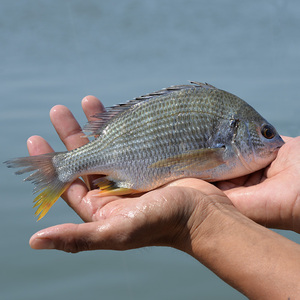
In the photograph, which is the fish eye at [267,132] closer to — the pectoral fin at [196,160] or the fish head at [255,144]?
the fish head at [255,144]

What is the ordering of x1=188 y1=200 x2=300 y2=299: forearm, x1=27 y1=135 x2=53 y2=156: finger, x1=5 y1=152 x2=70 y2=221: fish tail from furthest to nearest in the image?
x1=27 y1=135 x2=53 y2=156: finger
x1=5 y1=152 x2=70 y2=221: fish tail
x1=188 y1=200 x2=300 y2=299: forearm

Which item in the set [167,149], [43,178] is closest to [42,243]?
[43,178]

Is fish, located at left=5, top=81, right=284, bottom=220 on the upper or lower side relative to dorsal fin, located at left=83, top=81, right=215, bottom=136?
lower

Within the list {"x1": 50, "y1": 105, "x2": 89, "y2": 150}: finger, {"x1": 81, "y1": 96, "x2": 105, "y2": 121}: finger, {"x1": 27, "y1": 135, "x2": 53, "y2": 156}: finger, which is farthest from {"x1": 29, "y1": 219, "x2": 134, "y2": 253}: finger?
{"x1": 81, "y1": 96, "x2": 105, "y2": 121}: finger

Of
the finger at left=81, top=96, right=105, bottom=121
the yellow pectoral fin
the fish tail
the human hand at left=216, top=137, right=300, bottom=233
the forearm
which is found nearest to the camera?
the forearm

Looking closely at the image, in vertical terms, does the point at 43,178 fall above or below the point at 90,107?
below

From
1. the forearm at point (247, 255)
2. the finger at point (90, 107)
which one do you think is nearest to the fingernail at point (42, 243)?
the forearm at point (247, 255)

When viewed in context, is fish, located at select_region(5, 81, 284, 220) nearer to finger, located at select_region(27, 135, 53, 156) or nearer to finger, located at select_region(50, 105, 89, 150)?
finger, located at select_region(27, 135, 53, 156)

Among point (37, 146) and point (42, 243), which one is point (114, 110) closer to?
point (37, 146)
